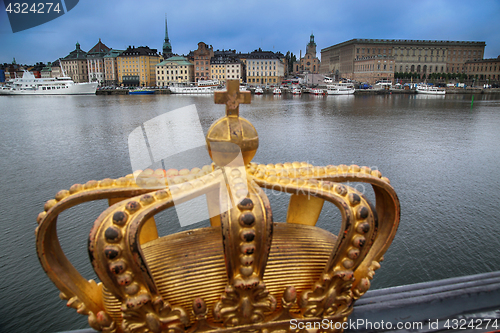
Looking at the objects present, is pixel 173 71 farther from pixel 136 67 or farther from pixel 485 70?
pixel 485 70

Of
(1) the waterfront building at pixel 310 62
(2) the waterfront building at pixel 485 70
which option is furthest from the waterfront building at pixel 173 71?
(2) the waterfront building at pixel 485 70

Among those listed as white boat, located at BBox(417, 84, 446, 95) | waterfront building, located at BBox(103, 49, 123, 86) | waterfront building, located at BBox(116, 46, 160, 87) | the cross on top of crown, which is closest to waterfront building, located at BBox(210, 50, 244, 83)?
waterfront building, located at BBox(116, 46, 160, 87)

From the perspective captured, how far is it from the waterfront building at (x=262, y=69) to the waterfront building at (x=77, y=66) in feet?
125

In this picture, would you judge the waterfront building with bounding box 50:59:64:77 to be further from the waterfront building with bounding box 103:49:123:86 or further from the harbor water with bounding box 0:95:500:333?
the harbor water with bounding box 0:95:500:333

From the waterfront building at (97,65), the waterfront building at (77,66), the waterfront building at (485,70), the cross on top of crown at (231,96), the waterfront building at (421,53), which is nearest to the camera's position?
the cross on top of crown at (231,96)

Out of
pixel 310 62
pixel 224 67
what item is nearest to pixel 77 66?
pixel 224 67

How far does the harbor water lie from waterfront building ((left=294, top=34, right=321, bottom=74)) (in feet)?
309

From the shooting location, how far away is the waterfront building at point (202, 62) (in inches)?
2610

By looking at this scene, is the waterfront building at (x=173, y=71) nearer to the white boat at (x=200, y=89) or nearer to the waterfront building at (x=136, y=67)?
the waterfront building at (x=136, y=67)

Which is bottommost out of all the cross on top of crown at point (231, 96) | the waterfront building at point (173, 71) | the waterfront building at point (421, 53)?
the cross on top of crown at point (231, 96)

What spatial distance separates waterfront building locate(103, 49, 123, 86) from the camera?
74312mm

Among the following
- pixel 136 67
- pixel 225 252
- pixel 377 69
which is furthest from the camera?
pixel 377 69

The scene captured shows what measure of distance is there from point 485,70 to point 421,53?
45.3 feet

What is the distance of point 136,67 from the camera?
7062cm
